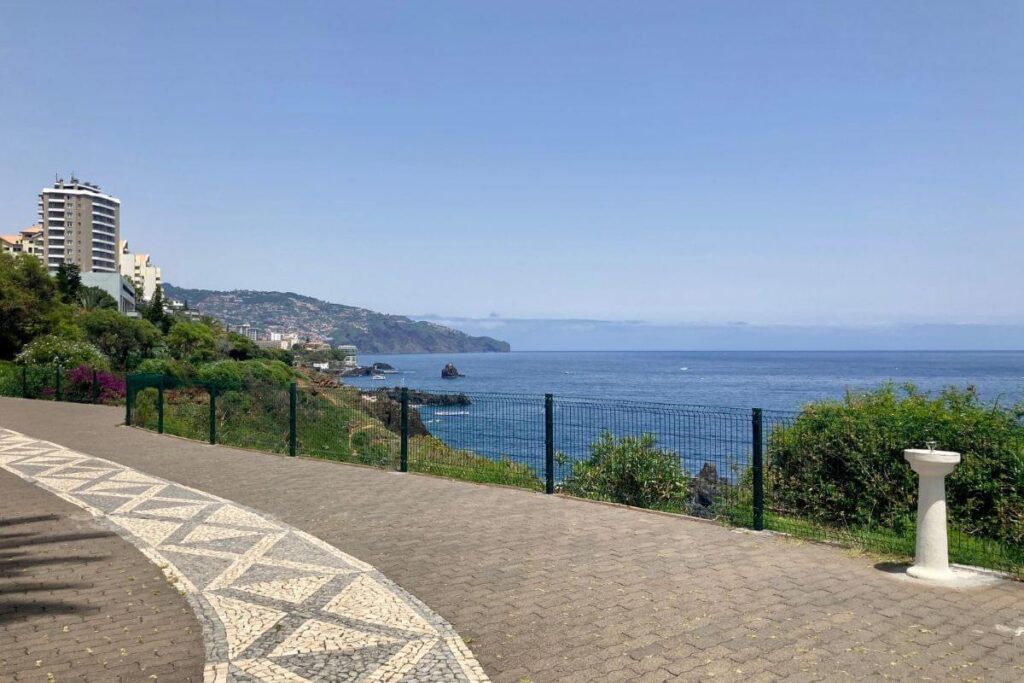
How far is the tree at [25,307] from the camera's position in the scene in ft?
136

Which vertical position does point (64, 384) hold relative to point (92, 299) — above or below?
below

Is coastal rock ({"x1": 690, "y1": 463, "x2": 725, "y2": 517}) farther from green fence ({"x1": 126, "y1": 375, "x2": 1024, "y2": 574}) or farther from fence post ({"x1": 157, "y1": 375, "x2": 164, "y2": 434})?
fence post ({"x1": 157, "y1": 375, "x2": 164, "y2": 434})

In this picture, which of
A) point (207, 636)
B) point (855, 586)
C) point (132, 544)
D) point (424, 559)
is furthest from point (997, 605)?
point (132, 544)

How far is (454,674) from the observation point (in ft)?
14.7

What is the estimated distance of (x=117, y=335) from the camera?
Result: 5297cm

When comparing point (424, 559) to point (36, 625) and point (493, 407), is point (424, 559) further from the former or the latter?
point (493, 407)

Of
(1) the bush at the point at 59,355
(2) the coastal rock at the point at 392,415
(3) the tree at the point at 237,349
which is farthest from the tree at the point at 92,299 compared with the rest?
(2) the coastal rock at the point at 392,415

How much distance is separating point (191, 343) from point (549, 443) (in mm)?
59593

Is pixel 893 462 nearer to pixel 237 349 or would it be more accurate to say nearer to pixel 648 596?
pixel 648 596

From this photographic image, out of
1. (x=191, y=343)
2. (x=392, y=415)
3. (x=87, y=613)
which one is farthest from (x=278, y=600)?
(x=191, y=343)

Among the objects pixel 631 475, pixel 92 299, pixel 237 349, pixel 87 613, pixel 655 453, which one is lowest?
pixel 87 613

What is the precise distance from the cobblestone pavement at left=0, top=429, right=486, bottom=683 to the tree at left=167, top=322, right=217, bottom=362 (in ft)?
178

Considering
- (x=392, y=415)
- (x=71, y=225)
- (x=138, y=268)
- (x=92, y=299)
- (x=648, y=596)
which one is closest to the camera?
(x=648, y=596)

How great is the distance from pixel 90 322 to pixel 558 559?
52.4 m
